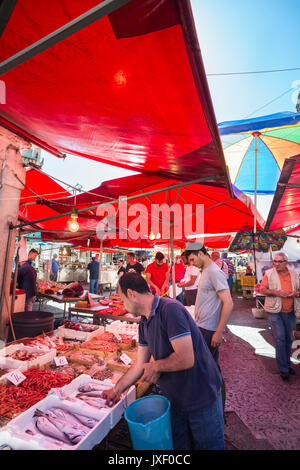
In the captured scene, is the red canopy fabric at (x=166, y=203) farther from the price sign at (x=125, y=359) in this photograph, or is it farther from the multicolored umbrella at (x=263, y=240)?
the price sign at (x=125, y=359)

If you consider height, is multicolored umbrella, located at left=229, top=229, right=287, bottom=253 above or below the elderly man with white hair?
above

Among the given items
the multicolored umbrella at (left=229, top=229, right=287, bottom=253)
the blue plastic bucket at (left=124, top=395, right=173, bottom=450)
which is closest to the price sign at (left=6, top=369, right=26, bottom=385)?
the blue plastic bucket at (left=124, top=395, right=173, bottom=450)

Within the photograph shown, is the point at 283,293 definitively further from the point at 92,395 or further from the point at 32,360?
the point at 32,360

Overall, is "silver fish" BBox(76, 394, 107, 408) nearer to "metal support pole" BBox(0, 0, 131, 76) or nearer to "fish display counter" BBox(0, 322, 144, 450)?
"fish display counter" BBox(0, 322, 144, 450)

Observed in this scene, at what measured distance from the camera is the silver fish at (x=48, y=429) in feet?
5.80

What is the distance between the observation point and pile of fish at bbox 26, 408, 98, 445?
69.4 inches

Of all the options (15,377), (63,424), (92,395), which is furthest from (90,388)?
(15,377)

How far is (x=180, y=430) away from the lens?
6.09 ft

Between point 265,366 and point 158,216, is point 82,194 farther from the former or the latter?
point 265,366

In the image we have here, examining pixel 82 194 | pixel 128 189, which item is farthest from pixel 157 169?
pixel 82 194

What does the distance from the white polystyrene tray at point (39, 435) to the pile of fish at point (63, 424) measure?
0.04 metres

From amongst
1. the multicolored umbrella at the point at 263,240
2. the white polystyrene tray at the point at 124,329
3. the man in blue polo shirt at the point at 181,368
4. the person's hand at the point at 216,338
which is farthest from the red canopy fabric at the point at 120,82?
the multicolored umbrella at the point at 263,240

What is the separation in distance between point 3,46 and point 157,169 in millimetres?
2399

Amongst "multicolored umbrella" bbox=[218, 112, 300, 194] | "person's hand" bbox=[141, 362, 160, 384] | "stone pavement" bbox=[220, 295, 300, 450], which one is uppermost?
"multicolored umbrella" bbox=[218, 112, 300, 194]
